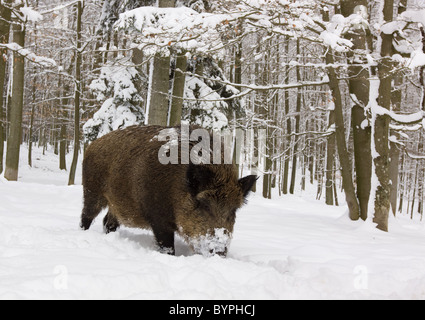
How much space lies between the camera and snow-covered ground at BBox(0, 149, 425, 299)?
2451 mm

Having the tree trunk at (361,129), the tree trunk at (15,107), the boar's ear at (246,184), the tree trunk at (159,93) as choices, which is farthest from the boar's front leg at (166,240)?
the tree trunk at (15,107)

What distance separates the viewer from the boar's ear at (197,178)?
143 inches

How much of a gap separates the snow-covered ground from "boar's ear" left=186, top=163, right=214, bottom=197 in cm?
70

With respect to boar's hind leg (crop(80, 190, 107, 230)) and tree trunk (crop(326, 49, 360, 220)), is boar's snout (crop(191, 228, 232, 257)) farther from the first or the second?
tree trunk (crop(326, 49, 360, 220))

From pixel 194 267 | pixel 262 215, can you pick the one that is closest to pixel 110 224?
pixel 194 267

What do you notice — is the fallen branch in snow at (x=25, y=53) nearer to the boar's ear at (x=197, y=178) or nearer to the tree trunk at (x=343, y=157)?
the tree trunk at (x=343, y=157)

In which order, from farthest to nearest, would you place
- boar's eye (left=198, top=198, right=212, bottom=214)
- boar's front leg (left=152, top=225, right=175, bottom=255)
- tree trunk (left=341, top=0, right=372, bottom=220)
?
tree trunk (left=341, top=0, right=372, bottom=220), boar's front leg (left=152, top=225, right=175, bottom=255), boar's eye (left=198, top=198, right=212, bottom=214)

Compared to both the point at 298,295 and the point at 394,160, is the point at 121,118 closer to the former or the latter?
the point at 394,160

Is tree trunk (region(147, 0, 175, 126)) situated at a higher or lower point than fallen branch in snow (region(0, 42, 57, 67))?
lower

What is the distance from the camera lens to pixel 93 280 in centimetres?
249

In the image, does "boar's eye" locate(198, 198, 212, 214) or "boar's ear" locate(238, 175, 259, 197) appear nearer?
"boar's eye" locate(198, 198, 212, 214)

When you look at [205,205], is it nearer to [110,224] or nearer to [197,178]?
[197,178]

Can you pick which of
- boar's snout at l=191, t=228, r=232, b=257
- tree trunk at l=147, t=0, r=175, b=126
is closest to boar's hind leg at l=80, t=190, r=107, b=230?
boar's snout at l=191, t=228, r=232, b=257
